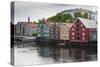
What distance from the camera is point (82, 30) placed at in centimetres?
242

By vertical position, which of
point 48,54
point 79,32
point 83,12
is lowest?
point 48,54

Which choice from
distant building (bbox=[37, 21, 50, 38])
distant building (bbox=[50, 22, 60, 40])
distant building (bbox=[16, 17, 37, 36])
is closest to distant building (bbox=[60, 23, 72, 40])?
distant building (bbox=[50, 22, 60, 40])

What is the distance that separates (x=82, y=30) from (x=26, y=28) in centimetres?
63

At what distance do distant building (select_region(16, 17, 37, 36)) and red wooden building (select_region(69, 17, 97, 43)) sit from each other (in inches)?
16.5

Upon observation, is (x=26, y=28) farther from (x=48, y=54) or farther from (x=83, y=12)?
(x=83, y=12)

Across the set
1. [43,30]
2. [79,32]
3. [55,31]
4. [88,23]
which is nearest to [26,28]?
[43,30]

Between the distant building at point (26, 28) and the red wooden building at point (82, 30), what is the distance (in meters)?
0.42

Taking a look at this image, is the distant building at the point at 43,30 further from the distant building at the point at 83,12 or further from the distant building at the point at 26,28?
the distant building at the point at 83,12

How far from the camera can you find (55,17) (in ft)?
7.50

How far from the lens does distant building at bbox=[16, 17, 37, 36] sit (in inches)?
83.7

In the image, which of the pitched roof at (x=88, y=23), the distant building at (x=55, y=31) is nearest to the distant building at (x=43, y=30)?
the distant building at (x=55, y=31)

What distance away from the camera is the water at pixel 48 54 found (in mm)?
2145
